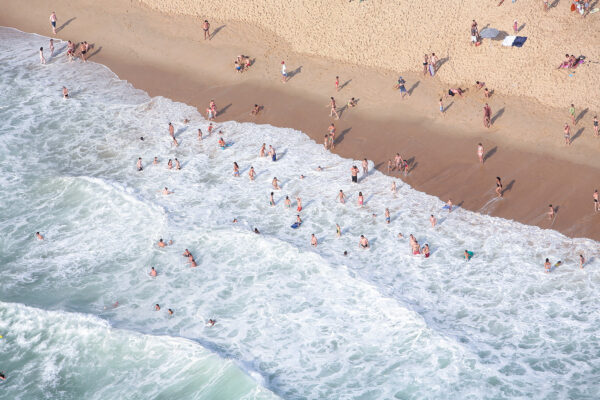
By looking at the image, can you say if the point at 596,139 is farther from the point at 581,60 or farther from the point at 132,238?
the point at 132,238

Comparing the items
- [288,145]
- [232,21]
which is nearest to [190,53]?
[232,21]

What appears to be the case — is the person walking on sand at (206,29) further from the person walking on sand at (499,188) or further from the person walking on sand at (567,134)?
the person walking on sand at (567,134)

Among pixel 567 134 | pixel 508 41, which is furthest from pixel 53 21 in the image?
pixel 567 134

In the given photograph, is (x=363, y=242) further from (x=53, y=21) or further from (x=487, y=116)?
(x=53, y=21)

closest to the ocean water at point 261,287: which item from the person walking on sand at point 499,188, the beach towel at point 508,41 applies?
the person walking on sand at point 499,188

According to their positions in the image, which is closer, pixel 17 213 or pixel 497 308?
pixel 497 308

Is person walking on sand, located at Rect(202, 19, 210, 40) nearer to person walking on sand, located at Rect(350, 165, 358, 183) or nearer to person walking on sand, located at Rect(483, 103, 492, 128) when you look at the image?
person walking on sand, located at Rect(350, 165, 358, 183)
